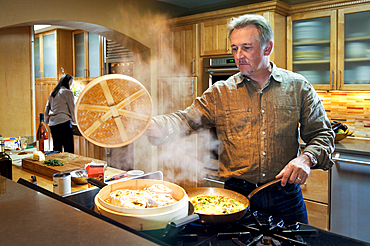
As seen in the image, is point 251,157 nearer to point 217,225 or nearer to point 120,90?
point 217,225

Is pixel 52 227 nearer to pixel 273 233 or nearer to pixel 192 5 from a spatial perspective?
pixel 273 233

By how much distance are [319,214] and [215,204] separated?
7.32 ft

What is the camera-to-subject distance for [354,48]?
315 cm

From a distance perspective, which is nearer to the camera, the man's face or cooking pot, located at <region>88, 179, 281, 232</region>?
cooking pot, located at <region>88, 179, 281, 232</region>

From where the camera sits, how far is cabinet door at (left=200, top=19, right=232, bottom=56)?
374cm

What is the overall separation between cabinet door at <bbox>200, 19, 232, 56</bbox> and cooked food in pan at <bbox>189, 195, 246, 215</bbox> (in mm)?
2746

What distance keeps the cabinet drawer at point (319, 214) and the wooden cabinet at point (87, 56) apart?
14.3 feet

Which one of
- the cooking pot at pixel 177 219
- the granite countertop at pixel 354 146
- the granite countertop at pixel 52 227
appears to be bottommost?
the granite countertop at pixel 354 146

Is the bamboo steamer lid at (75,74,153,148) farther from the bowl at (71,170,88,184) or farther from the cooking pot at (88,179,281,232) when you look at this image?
the bowl at (71,170,88,184)

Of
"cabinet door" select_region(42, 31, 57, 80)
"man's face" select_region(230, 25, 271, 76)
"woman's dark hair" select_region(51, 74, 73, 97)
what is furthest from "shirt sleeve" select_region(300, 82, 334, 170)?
"cabinet door" select_region(42, 31, 57, 80)

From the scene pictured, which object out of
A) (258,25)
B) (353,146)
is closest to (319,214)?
(353,146)

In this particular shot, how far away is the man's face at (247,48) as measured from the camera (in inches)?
60.5

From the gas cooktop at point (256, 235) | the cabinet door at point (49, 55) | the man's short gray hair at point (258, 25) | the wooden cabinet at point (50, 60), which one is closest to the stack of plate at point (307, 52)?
the man's short gray hair at point (258, 25)

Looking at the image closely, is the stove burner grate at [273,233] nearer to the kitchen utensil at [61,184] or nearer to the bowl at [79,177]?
the kitchen utensil at [61,184]
